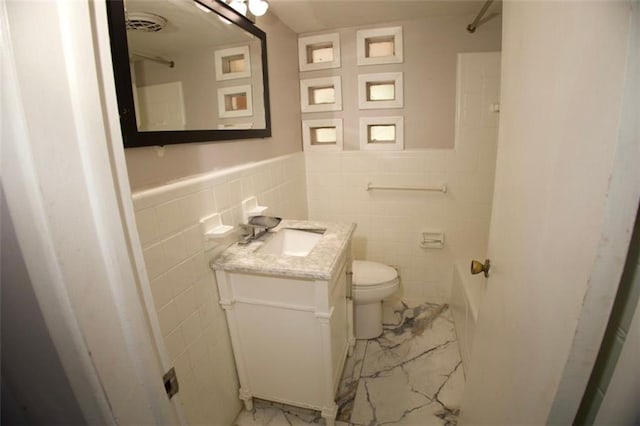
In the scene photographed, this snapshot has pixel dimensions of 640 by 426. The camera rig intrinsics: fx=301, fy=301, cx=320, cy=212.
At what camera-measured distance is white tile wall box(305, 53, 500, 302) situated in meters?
A: 2.12

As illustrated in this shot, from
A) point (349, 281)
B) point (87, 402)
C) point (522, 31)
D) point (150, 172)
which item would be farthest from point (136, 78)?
point (349, 281)

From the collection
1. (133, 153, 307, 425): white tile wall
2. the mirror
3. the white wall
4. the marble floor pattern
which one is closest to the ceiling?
the white wall

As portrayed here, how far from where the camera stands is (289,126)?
219cm

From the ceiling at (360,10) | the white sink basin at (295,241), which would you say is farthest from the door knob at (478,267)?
the ceiling at (360,10)

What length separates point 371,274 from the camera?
6.76ft

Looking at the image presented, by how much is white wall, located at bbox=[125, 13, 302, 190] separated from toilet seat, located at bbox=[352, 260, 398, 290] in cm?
97

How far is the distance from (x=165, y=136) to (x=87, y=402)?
33.4 inches

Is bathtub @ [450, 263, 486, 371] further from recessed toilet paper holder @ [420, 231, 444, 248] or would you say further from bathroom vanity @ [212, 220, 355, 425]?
bathroom vanity @ [212, 220, 355, 425]

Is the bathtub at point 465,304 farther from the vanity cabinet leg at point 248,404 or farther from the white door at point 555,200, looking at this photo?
the vanity cabinet leg at point 248,404

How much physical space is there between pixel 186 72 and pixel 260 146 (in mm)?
587

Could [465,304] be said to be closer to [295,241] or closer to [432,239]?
[432,239]

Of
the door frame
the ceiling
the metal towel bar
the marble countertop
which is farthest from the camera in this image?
the metal towel bar

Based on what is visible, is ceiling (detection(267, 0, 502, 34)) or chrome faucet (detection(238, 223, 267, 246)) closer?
chrome faucet (detection(238, 223, 267, 246))

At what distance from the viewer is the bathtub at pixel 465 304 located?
5.60ft
